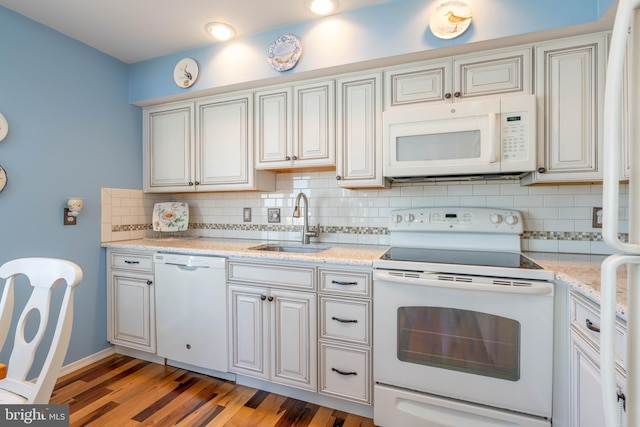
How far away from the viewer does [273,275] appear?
73.6 inches

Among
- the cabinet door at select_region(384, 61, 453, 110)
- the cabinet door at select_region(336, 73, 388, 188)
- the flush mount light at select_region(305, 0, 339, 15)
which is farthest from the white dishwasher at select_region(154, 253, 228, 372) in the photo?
the flush mount light at select_region(305, 0, 339, 15)

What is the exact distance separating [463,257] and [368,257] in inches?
19.7

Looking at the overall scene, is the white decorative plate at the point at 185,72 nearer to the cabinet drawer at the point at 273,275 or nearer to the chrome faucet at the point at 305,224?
the chrome faucet at the point at 305,224

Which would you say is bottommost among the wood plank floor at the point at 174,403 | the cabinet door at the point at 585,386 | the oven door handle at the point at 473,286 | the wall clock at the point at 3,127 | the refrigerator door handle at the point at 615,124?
the wood plank floor at the point at 174,403

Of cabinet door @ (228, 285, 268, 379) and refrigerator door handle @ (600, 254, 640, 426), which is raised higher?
refrigerator door handle @ (600, 254, 640, 426)

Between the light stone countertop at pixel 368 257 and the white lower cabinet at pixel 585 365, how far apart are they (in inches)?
2.9

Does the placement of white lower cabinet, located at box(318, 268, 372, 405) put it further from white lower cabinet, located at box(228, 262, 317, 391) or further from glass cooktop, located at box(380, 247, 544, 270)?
glass cooktop, located at box(380, 247, 544, 270)

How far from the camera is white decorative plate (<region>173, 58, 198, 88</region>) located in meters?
2.30

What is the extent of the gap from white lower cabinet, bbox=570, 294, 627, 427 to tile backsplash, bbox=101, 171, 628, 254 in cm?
75

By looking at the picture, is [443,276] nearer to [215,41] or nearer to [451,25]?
[451,25]

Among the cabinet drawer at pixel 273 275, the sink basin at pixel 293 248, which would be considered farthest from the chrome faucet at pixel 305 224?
the cabinet drawer at pixel 273 275

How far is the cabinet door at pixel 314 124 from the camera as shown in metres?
2.06

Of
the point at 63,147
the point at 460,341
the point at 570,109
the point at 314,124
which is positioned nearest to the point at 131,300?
the point at 63,147

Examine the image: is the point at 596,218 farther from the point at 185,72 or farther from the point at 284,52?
the point at 185,72
